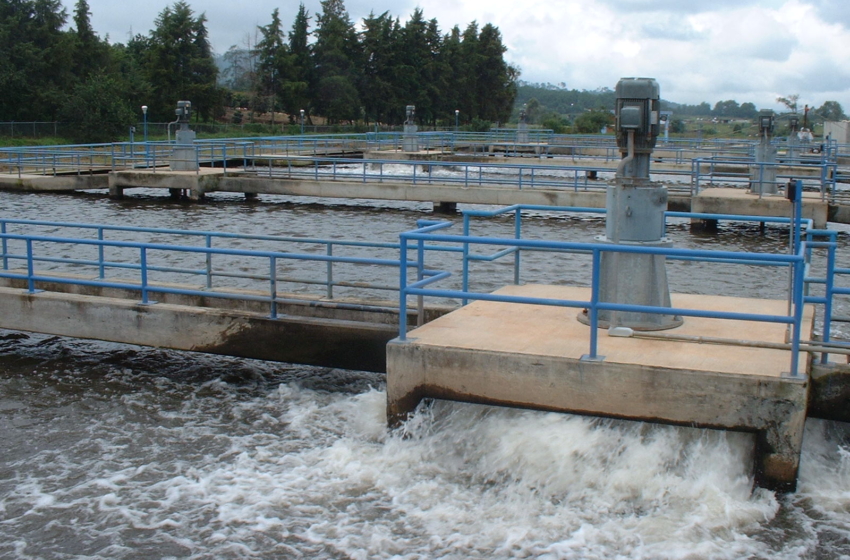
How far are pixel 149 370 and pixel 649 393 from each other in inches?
272

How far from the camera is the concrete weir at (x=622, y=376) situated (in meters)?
7.32

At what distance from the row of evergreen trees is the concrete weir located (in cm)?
8029

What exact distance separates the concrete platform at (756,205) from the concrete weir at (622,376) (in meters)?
15.2

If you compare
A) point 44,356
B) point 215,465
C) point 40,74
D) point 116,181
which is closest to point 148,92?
point 40,74

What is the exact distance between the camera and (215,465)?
343 inches

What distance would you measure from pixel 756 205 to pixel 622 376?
18.0m

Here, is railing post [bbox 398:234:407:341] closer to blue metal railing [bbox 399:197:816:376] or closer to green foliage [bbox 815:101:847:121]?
blue metal railing [bbox 399:197:816:376]

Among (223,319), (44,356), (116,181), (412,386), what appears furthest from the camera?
(116,181)

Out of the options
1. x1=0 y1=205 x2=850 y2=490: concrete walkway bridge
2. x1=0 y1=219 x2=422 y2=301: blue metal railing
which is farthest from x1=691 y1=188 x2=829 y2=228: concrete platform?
x1=0 y1=205 x2=850 y2=490: concrete walkway bridge

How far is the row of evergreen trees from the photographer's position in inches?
3487

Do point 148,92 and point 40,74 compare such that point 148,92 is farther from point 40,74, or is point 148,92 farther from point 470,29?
point 470,29

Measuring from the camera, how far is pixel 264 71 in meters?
91.0

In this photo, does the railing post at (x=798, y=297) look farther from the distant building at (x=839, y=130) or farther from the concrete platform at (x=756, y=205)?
the distant building at (x=839, y=130)

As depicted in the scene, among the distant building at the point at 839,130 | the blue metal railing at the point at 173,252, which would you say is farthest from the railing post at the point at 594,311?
the distant building at the point at 839,130
